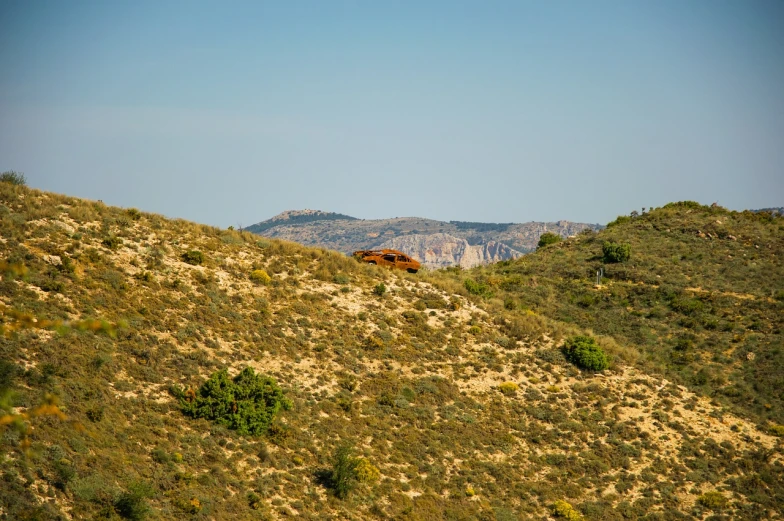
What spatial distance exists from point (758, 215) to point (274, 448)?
255ft

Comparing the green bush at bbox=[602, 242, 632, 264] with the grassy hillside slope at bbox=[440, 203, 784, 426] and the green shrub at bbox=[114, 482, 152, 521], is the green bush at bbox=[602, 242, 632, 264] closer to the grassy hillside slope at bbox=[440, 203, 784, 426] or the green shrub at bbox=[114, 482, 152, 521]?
the grassy hillside slope at bbox=[440, 203, 784, 426]

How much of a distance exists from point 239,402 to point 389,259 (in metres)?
28.7

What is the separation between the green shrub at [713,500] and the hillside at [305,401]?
90 mm

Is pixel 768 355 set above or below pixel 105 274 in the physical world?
below

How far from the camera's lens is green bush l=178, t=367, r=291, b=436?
3478 centimetres

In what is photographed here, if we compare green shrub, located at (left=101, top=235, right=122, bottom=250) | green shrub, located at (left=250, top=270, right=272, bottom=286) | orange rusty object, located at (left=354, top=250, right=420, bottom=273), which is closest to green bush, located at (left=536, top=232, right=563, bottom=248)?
orange rusty object, located at (left=354, top=250, right=420, bottom=273)

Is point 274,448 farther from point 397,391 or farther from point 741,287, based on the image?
point 741,287

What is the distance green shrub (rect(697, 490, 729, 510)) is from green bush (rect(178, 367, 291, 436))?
79.4ft

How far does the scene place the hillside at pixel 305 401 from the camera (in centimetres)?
3009

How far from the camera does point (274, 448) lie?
3475cm

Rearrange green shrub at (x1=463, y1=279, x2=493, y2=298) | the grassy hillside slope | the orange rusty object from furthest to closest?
green shrub at (x1=463, y1=279, x2=493, y2=298) < the orange rusty object < the grassy hillside slope

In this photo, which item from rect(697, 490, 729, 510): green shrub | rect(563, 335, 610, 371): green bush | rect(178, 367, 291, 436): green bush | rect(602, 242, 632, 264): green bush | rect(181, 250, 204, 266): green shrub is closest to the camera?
rect(178, 367, 291, 436): green bush

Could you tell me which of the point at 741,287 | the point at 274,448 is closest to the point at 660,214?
the point at 741,287

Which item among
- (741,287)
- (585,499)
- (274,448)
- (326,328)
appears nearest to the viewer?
(274,448)
